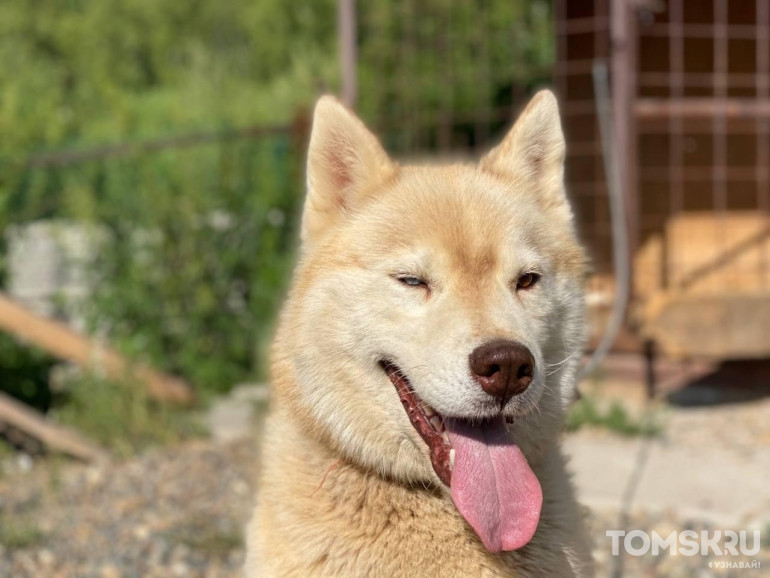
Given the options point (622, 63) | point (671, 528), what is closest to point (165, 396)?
point (671, 528)

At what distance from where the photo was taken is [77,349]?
609 centimetres

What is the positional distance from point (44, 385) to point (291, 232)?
237 cm

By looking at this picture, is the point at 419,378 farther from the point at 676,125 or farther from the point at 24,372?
the point at 676,125

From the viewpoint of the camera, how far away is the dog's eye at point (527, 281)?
95.0 inches

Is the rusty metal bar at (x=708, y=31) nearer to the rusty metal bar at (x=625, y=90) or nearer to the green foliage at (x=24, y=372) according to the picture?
the rusty metal bar at (x=625, y=90)

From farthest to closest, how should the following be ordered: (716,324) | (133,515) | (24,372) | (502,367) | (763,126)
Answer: (763,126) < (24,372) < (716,324) < (133,515) < (502,367)

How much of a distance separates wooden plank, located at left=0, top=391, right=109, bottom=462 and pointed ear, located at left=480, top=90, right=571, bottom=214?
396 cm

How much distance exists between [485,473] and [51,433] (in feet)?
13.8

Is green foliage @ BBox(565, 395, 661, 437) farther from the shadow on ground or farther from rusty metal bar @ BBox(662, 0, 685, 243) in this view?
rusty metal bar @ BBox(662, 0, 685, 243)

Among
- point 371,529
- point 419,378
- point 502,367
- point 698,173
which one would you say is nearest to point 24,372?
point 371,529

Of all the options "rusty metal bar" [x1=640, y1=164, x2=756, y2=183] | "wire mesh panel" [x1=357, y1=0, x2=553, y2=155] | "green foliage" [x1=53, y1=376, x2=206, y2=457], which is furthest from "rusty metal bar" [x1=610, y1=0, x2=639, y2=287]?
"green foliage" [x1=53, y1=376, x2=206, y2=457]

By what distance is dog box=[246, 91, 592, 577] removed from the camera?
7.16 feet

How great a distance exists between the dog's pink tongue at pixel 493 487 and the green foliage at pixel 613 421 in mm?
3879

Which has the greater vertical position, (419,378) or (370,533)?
(419,378)
